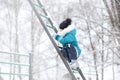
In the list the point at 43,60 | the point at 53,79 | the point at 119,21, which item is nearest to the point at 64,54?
the point at 119,21

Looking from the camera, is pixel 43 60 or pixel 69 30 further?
pixel 43 60

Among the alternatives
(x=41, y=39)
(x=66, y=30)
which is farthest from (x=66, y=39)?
(x=41, y=39)

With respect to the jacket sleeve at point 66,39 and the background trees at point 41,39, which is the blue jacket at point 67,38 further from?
the background trees at point 41,39

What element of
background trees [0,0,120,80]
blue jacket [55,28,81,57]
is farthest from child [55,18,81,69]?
background trees [0,0,120,80]

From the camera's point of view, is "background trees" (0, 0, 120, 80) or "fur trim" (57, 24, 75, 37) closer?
"fur trim" (57, 24, 75, 37)

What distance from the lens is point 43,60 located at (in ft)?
85.9

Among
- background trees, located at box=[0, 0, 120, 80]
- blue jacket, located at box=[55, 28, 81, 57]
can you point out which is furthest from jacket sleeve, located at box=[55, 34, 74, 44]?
background trees, located at box=[0, 0, 120, 80]

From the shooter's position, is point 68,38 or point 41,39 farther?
point 41,39

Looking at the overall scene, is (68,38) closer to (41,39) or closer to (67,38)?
(67,38)

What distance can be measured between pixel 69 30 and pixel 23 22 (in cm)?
2262

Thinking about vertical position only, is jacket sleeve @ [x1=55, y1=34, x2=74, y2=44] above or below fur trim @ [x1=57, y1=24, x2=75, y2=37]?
below

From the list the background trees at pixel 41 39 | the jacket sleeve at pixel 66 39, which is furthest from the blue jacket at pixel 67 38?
the background trees at pixel 41 39

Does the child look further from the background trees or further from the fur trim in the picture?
the background trees

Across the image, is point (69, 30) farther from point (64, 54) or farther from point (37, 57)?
point (37, 57)
